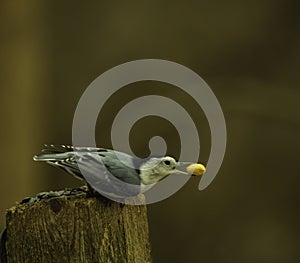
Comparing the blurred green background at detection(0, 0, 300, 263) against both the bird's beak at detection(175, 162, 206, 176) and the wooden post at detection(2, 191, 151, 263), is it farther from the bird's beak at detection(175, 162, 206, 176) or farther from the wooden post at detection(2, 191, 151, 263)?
the wooden post at detection(2, 191, 151, 263)

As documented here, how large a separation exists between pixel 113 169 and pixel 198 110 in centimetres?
106

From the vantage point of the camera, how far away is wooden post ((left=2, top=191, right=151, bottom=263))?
907 mm

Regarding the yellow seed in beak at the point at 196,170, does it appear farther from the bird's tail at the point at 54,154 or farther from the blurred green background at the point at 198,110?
the blurred green background at the point at 198,110

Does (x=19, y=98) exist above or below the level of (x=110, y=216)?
above

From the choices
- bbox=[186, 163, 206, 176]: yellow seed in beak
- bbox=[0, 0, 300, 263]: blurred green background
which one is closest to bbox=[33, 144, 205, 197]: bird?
bbox=[186, 163, 206, 176]: yellow seed in beak

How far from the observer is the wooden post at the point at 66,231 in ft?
2.97

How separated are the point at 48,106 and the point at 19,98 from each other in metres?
0.10

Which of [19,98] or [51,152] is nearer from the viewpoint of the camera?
[51,152]

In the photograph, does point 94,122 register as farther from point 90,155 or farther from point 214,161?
point 90,155

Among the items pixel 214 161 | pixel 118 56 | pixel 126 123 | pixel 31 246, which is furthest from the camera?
pixel 118 56

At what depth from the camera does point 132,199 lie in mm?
976

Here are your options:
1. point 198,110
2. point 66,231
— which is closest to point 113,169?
point 66,231

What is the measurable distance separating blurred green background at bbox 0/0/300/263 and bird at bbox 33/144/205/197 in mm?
1010

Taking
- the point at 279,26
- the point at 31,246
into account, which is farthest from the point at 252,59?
the point at 31,246
